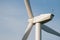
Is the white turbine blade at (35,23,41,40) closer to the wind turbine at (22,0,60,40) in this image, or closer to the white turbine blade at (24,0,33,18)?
the wind turbine at (22,0,60,40)

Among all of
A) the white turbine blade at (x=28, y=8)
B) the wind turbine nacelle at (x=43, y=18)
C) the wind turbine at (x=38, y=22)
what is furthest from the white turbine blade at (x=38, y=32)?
the white turbine blade at (x=28, y=8)

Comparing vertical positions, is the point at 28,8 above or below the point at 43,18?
above

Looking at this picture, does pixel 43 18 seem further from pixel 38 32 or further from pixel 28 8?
pixel 28 8

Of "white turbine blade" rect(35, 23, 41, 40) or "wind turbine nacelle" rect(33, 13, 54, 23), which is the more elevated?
"wind turbine nacelle" rect(33, 13, 54, 23)

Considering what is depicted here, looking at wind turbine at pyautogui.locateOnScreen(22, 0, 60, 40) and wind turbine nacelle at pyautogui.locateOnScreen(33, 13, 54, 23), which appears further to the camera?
wind turbine at pyautogui.locateOnScreen(22, 0, 60, 40)

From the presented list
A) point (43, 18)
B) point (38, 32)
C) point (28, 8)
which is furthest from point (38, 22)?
point (28, 8)

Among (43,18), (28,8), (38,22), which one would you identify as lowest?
(38,22)

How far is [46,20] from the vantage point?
38.8m

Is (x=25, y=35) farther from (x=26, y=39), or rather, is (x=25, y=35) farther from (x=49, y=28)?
(x=49, y=28)

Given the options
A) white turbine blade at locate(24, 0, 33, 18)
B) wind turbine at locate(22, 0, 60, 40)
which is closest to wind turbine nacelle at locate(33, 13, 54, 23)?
wind turbine at locate(22, 0, 60, 40)

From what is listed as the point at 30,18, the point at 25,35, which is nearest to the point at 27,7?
the point at 30,18

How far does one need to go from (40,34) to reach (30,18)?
14.6 ft

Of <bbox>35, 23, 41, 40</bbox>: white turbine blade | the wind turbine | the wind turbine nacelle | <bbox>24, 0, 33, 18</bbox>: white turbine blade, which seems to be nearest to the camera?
the wind turbine nacelle

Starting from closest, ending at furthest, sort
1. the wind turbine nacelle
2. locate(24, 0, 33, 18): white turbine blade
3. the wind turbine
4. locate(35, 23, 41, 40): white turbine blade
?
the wind turbine nacelle → the wind turbine → locate(35, 23, 41, 40): white turbine blade → locate(24, 0, 33, 18): white turbine blade
